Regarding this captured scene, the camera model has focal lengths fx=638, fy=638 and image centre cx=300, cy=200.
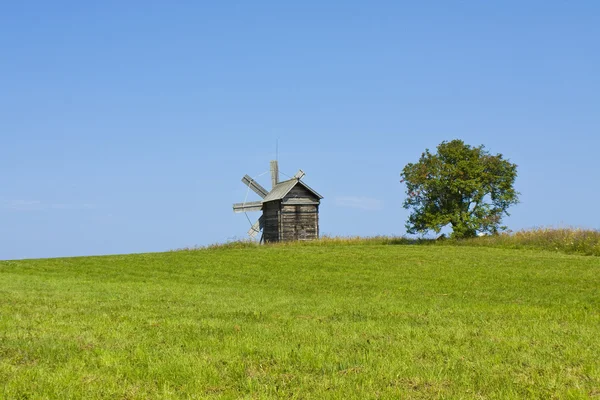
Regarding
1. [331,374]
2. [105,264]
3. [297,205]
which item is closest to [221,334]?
[331,374]

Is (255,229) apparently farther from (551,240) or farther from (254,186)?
(551,240)

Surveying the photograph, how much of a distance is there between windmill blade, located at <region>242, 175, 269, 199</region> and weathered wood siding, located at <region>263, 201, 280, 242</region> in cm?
218

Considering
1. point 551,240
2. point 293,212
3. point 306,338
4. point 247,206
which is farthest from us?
point 247,206

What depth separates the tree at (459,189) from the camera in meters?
51.8

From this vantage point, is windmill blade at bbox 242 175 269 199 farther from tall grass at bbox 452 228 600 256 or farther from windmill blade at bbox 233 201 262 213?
tall grass at bbox 452 228 600 256

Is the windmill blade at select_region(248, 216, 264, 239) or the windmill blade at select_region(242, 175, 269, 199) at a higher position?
the windmill blade at select_region(242, 175, 269, 199)

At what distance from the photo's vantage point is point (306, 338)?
38.9 feet

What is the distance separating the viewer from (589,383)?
8.89m

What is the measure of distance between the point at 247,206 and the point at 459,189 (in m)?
21.1

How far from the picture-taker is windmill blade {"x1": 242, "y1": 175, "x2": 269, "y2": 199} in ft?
211

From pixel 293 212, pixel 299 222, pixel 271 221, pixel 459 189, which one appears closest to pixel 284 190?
pixel 293 212

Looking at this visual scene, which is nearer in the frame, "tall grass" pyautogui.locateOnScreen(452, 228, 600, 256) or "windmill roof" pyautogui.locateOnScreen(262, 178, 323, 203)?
"tall grass" pyautogui.locateOnScreen(452, 228, 600, 256)

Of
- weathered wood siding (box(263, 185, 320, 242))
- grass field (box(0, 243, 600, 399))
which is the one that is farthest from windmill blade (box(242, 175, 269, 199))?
grass field (box(0, 243, 600, 399))

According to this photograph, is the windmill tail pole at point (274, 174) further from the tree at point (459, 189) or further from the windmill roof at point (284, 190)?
the tree at point (459, 189)
